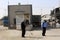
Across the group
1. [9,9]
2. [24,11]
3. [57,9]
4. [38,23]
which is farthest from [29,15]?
Answer: [57,9]

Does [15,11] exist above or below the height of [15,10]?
below

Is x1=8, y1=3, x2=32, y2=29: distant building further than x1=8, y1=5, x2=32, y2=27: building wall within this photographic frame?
No

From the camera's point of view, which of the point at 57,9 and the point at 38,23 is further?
the point at 57,9

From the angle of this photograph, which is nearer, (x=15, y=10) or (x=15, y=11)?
(x=15, y=11)

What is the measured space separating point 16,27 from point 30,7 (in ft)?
13.9

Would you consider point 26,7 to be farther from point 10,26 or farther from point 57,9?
point 57,9

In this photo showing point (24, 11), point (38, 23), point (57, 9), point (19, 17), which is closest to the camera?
point (19, 17)

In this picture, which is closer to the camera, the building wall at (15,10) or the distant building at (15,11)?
the distant building at (15,11)

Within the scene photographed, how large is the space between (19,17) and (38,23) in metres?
11.0

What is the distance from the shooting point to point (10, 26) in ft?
120

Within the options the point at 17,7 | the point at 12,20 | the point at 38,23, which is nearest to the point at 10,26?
the point at 12,20

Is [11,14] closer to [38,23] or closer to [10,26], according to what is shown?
[10,26]

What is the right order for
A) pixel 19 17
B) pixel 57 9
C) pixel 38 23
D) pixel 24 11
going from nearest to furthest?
1. pixel 19 17
2. pixel 24 11
3. pixel 38 23
4. pixel 57 9

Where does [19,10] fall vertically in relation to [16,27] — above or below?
above
